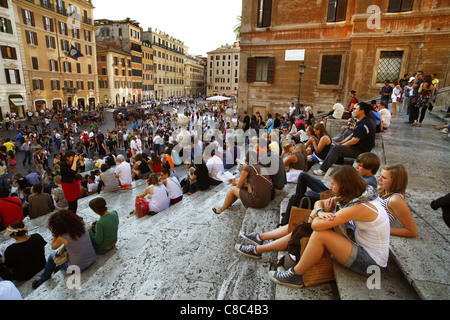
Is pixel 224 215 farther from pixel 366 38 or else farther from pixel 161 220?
pixel 366 38

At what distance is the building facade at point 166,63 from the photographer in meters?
58.8

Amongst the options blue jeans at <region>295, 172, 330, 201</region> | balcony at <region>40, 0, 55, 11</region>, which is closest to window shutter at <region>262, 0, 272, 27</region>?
blue jeans at <region>295, 172, 330, 201</region>

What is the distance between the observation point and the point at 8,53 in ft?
78.7

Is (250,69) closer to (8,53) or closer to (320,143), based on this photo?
(320,143)

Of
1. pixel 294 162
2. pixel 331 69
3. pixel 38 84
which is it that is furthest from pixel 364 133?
pixel 38 84

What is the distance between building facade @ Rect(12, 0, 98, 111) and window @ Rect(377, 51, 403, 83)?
29114 mm

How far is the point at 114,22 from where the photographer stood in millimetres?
46281

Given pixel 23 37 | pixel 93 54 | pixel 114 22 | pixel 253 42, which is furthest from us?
pixel 114 22

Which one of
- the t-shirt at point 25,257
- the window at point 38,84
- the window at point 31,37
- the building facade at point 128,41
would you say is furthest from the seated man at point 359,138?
the building facade at point 128,41

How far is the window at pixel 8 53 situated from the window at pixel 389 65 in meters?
31.8

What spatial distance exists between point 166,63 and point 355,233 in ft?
229

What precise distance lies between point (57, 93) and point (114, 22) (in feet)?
77.4

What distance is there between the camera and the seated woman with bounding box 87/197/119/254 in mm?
3777
